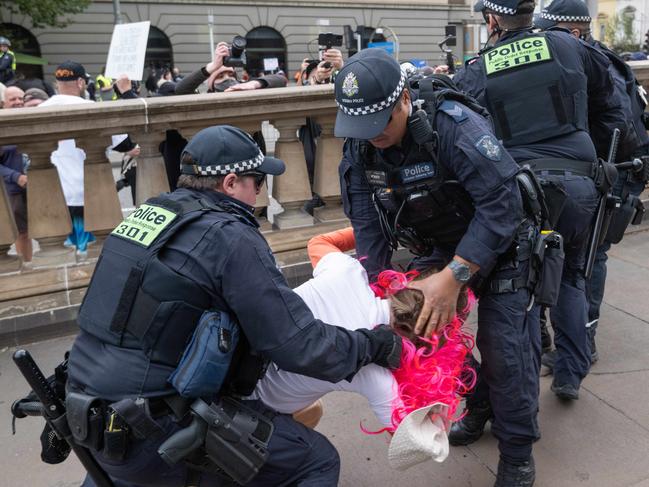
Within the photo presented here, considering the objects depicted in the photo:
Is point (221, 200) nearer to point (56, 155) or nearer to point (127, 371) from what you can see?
point (127, 371)

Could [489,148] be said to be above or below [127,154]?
above

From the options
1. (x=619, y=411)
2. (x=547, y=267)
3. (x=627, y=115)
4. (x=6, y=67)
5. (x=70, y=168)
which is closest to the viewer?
(x=547, y=267)

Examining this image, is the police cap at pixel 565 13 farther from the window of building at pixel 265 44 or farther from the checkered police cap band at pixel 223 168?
the window of building at pixel 265 44

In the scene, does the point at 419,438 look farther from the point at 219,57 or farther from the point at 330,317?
the point at 219,57

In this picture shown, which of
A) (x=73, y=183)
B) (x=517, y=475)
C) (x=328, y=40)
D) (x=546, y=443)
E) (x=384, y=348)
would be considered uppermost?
(x=328, y=40)

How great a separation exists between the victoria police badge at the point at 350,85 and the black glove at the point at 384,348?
83 centimetres

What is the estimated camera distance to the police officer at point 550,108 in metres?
2.87

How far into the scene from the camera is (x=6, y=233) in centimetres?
406

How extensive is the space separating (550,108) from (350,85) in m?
1.17

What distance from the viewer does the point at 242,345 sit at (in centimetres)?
204

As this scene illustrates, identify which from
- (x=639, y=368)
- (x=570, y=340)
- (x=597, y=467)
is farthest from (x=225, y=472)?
(x=639, y=368)

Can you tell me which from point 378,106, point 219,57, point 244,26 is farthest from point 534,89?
point 244,26

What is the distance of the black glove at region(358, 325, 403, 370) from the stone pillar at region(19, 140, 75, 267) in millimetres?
2835

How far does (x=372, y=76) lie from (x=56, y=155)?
10.0 ft
